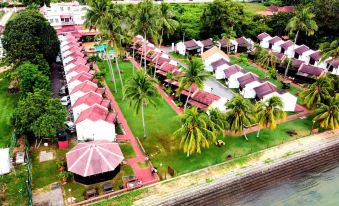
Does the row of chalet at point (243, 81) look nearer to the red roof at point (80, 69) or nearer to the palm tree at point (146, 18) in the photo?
the palm tree at point (146, 18)

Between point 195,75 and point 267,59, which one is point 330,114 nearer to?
point 195,75

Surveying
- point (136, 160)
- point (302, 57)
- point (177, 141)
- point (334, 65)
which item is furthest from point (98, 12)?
point (302, 57)

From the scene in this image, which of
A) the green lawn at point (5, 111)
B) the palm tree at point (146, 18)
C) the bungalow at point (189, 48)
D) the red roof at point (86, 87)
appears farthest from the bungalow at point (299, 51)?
the green lawn at point (5, 111)

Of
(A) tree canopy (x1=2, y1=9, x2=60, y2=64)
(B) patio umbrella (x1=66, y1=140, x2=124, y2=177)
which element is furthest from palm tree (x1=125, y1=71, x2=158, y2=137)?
(A) tree canopy (x1=2, y1=9, x2=60, y2=64)

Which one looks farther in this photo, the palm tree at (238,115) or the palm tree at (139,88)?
the palm tree at (238,115)

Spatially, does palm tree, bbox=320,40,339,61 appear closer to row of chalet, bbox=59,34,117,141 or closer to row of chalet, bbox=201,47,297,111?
row of chalet, bbox=201,47,297,111

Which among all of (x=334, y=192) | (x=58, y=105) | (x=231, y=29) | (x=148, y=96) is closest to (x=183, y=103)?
(x=148, y=96)
